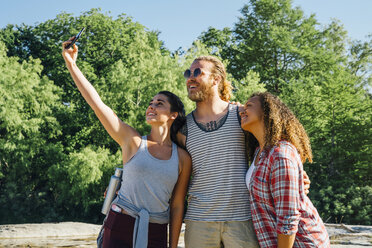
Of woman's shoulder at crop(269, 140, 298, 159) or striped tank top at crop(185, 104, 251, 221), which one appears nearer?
woman's shoulder at crop(269, 140, 298, 159)

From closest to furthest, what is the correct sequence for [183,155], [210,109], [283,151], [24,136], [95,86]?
[283,151] < [183,155] < [210,109] < [24,136] < [95,86]

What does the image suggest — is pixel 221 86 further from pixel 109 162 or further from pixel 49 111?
pixel 49 111

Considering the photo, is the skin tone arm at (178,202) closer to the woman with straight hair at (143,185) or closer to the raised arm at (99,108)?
the woman with straight hair at (143,185)

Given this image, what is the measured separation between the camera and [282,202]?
218 cm

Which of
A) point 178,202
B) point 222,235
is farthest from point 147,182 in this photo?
point 222,235

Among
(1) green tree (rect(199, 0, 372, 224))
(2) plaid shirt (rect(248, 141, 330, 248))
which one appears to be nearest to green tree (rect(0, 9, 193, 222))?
(1) green tree (rect(199, 0, 372, 224))

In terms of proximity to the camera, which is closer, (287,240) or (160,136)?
(287,240)

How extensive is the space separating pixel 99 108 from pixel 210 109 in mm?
931

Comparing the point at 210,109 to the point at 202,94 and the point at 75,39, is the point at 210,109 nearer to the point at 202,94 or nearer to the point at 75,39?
the point at 202,94

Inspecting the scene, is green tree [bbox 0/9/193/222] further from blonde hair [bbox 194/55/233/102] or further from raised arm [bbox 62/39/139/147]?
raised arm [bbox 62/39/139/147]

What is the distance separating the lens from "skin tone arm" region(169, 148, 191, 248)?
9.70 ft

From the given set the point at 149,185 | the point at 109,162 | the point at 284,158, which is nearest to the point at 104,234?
the point at 149,185

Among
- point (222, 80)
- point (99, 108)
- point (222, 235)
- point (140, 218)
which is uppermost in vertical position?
point (222, 80)

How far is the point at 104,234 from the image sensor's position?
2.71m
